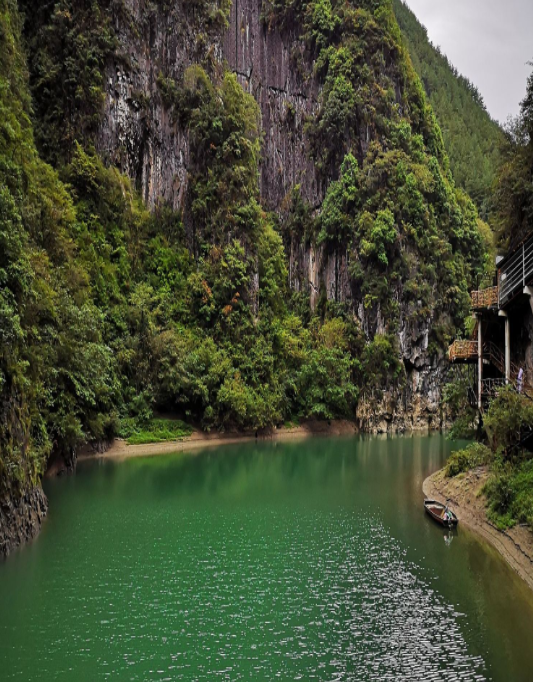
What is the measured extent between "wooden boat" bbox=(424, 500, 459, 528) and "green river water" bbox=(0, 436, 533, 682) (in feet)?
1.26

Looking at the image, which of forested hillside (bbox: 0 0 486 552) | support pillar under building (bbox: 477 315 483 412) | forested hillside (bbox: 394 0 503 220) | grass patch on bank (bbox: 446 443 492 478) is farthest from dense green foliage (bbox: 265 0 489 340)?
grass patch on bank (bbox: 446 443 492 478)

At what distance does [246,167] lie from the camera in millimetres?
74188

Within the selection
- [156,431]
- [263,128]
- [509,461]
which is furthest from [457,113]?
[509,461]

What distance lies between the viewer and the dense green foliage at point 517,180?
103 feet

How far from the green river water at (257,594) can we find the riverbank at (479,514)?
1.67 feet

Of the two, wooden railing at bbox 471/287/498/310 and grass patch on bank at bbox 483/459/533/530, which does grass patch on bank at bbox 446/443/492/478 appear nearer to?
grass patch on bank at bbox 483/459/533/530

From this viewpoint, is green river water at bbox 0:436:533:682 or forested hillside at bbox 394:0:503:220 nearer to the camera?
green river water at bbox 0:436:533:682

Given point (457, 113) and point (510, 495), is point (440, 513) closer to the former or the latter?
point (510, 495)

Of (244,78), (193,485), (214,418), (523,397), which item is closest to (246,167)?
(244,78)

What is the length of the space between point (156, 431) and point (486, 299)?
31.5m

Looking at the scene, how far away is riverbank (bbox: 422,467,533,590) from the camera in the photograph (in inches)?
842

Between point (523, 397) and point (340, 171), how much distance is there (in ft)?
199

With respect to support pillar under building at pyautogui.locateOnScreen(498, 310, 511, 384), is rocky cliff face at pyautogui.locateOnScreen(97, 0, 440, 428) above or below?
above

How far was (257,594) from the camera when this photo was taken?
19391mm
